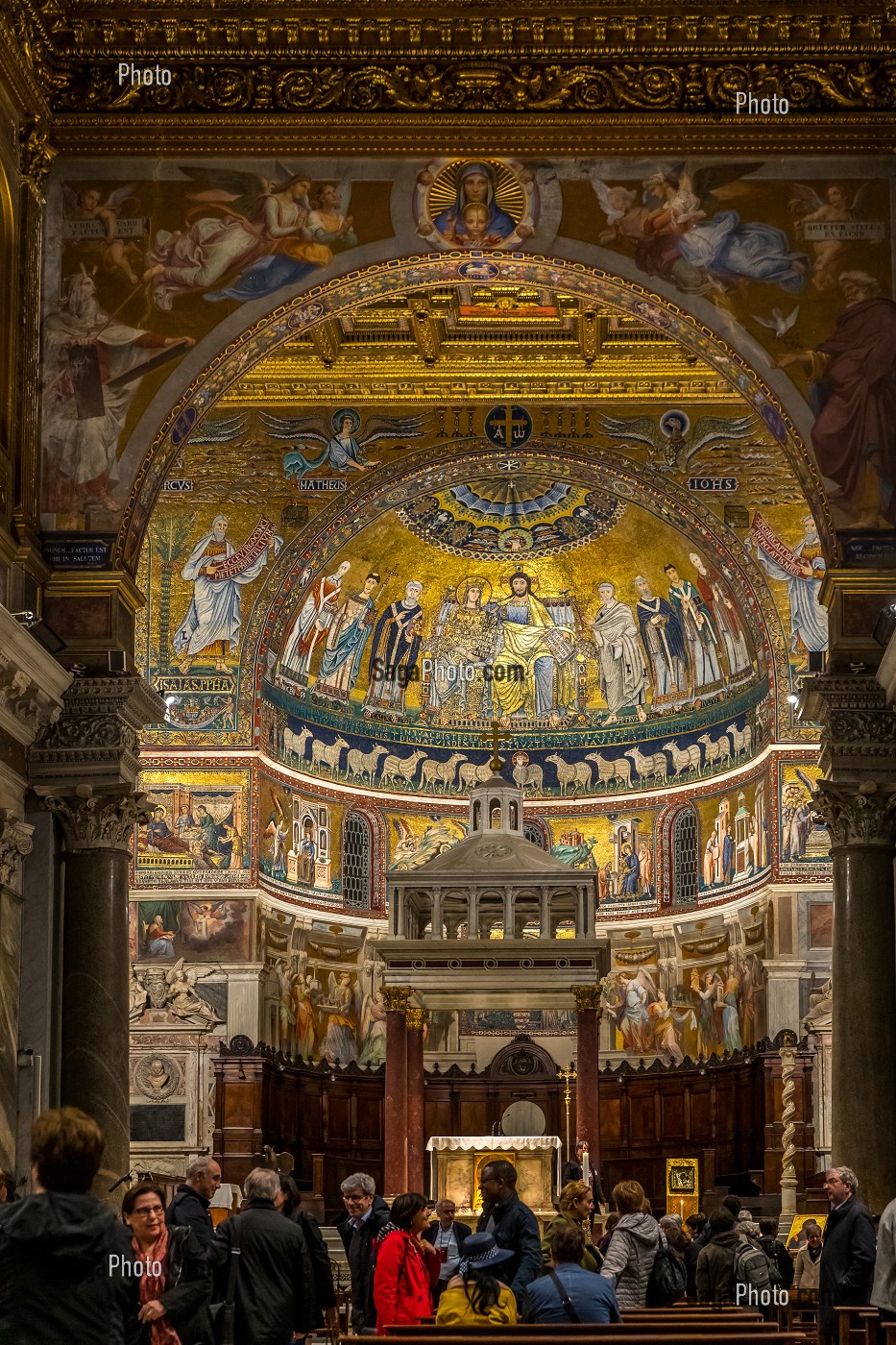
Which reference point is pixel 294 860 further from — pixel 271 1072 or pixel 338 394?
pixel 338 394

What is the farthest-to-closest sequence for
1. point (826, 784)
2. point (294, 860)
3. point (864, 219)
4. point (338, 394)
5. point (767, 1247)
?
point (294, 860)
point (338, 394)
point (864, 219)
point (826, 784)
point (767, 1247)

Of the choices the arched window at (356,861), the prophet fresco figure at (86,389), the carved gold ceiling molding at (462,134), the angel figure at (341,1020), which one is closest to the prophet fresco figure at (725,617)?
the arched window at (356,861)

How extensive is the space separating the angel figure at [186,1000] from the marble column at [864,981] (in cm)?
1347

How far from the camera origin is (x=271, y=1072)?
30953 millimetres

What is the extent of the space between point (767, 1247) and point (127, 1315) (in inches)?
348

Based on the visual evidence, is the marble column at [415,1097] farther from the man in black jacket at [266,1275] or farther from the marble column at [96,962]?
the man in black jacket at [266,1275]

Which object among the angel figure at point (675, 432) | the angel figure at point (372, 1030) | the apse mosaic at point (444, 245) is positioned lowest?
the angel figure at point (372, 1030)

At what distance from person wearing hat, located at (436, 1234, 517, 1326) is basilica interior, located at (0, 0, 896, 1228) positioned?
7116 millimetres

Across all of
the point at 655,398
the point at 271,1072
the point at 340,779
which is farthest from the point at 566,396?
the point at 271,1072

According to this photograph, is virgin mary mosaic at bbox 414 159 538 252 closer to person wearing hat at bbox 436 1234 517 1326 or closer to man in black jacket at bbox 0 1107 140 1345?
person wearing hat at bbox 436 1234 517 1326

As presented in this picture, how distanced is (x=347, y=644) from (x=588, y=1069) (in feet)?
33.1

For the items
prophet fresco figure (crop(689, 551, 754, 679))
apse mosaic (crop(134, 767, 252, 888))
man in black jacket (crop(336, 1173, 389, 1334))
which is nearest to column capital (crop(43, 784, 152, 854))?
man in black jacket (crop(336, 1173, 389, 1334))

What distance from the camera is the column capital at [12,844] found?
60.2 ft

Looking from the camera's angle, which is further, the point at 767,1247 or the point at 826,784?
the point at 826,784
